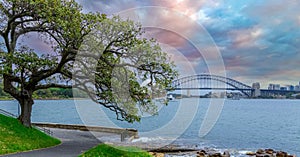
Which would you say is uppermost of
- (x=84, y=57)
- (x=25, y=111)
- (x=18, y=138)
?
(x=84, y=57)

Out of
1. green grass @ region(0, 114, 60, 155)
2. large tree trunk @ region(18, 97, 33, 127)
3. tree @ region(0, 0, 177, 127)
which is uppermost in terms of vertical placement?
tree @ region(0, 0, 177, 127)

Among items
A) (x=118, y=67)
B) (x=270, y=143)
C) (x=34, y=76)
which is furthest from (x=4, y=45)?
(x=270, y=143)

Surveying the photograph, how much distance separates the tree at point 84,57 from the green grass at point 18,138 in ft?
4.37

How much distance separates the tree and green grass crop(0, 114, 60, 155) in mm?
1333

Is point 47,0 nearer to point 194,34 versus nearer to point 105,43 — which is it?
point 105,43

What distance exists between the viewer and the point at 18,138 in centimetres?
1750

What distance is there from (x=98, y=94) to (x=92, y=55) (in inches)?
130

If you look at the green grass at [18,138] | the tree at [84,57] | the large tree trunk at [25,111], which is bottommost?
the green grass at [18,138]

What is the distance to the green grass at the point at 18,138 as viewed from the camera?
15514mm

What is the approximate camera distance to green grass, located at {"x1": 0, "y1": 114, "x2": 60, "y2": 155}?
15514 millimetres

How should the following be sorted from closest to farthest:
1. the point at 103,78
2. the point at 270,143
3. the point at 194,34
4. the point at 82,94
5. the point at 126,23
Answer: the point at 194,34 → the point at 126,23 → the point at 103,78 → the point at 82,94 → the point at 270,143

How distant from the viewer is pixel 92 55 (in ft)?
59.6

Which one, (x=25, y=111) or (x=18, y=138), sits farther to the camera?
(x=25, y=111)

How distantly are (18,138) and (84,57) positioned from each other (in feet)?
19.6
